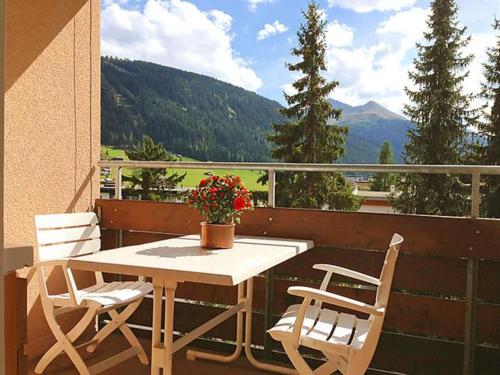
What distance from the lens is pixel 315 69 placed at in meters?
26.0

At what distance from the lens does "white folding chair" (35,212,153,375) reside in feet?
8.57

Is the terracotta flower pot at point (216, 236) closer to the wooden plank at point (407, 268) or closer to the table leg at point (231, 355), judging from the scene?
the table leg at point (231, 355)

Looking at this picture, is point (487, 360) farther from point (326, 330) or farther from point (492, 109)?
point (492, 109)

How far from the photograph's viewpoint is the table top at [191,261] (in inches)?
77.8

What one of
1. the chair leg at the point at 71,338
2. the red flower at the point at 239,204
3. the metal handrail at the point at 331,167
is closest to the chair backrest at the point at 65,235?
the chair leg at the point at 71,338

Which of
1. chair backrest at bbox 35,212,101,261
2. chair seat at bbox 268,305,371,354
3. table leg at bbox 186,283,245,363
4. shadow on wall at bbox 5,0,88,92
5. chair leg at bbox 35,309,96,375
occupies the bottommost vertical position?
table leg at bbox 186,283,245,363

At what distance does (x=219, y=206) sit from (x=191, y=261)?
47cm

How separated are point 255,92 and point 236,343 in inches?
1679

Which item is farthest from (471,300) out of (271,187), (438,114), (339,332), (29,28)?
(438,114)

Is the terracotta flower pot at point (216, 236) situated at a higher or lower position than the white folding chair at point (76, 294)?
higher

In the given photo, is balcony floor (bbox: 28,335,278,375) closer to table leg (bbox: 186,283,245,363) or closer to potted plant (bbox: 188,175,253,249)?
table leg (bbox: 186,283,245,363)

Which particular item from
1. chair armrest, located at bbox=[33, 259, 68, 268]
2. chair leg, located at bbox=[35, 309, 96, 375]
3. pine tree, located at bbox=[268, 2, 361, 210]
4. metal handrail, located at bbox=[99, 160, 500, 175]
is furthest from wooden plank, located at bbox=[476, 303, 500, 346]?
pine tree, located at bbox=[268, 2, 361, 210]

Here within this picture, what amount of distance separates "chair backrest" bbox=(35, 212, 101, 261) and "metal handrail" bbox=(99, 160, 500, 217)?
22.7 inches

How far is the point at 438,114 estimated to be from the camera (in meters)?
23.3
